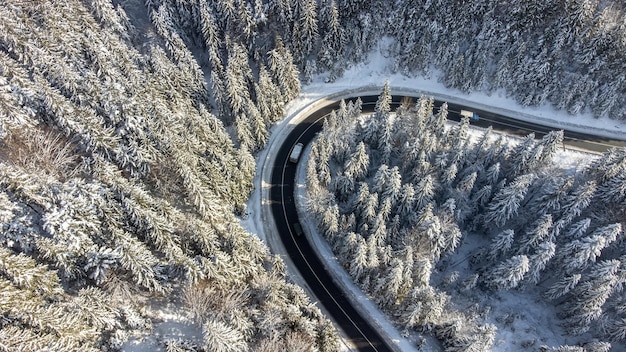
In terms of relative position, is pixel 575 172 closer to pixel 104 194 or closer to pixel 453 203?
pixel 453 203

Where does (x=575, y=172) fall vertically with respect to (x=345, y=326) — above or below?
above

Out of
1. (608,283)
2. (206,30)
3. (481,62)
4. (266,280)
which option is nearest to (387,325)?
(266,280)

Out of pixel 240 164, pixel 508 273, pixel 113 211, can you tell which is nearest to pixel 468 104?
pixel 508 273

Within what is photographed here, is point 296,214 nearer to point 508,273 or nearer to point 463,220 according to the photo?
point 463,220

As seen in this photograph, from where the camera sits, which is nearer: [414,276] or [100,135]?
[100,135]

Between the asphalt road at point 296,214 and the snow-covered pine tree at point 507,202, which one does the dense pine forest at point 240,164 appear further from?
the asphalt road at point 296,214

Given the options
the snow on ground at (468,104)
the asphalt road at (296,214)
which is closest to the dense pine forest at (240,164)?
the snow on ground at (468,104)
